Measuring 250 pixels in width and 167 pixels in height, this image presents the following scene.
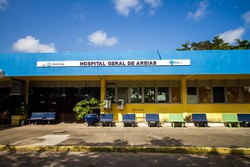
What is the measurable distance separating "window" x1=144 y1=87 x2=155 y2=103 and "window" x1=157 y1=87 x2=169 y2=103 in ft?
1.56

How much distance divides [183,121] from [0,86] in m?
15.4

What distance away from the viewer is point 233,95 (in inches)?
589

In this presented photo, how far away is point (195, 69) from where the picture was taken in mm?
12984

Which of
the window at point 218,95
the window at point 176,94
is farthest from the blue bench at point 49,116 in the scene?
the window at point 218,95

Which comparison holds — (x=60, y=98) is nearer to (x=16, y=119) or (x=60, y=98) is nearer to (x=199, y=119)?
(x=16, y=119)

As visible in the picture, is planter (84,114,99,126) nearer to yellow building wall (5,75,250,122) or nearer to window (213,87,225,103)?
yellow building wall (5,75,250,122)

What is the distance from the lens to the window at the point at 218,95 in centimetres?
1490

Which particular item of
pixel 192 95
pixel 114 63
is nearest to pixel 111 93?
pixel 114 63

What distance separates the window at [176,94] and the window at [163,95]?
467 mm

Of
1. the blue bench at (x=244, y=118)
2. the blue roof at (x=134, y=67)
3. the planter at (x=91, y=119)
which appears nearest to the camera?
the blue roof at (x=134, y=67)

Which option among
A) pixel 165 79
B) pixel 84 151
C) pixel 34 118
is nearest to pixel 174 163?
pixel 84 151

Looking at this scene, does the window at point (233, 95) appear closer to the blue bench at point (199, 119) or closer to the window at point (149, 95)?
the blue bench at point (199, 119)

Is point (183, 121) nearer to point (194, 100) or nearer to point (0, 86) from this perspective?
point (194, 100)

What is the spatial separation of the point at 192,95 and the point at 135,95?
14.9 feet
